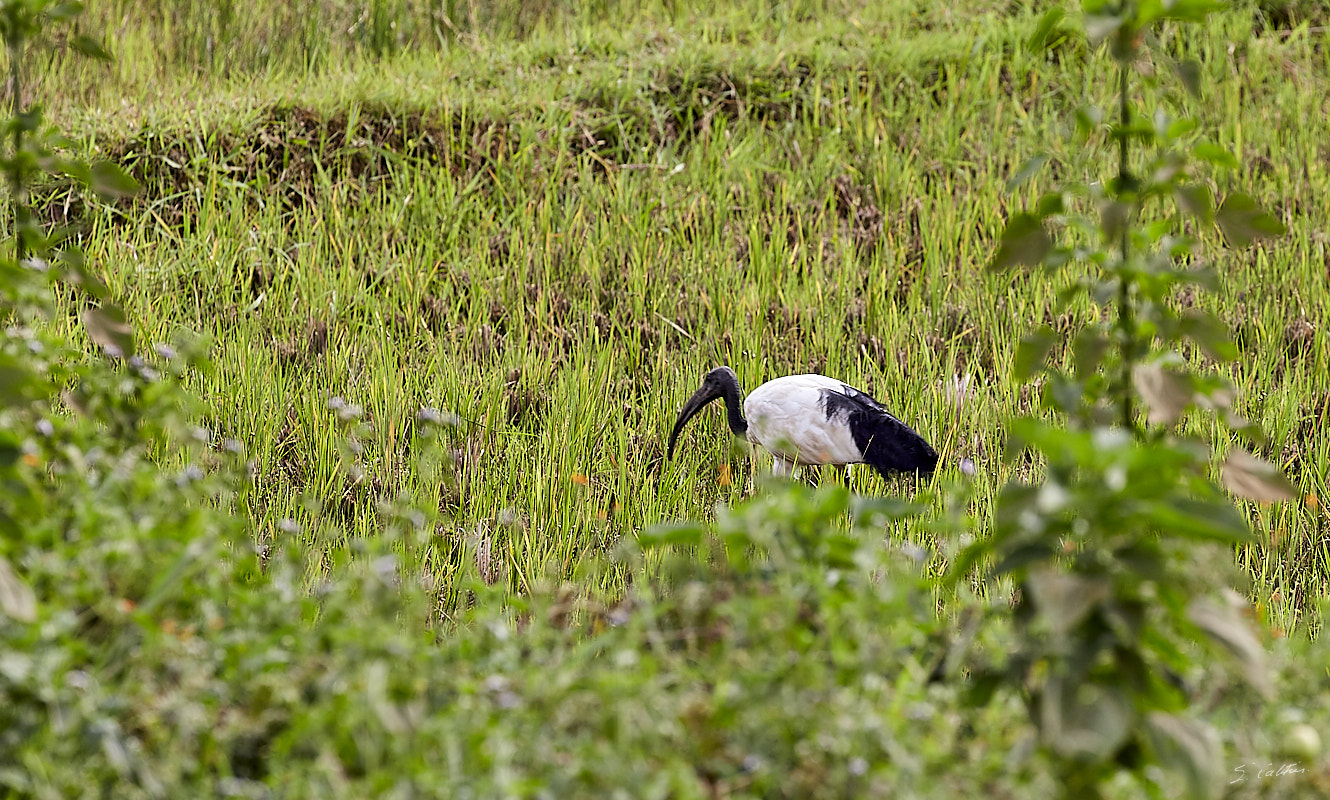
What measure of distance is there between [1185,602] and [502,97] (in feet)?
14.6

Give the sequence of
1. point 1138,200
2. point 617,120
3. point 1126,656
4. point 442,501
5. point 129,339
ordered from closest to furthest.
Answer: point 1126,656 < point 1138,200 < point 129,339 < point 442,501 < point 617,120

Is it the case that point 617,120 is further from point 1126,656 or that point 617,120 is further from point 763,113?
point 1126,656

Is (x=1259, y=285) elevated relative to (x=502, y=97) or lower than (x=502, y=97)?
lower

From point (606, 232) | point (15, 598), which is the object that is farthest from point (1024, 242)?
point (606, 232)

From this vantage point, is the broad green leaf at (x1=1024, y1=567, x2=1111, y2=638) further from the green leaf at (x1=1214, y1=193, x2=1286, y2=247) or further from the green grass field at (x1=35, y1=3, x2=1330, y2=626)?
the green grass field at (x1=35, y1=3, x2=1330, y2=626)

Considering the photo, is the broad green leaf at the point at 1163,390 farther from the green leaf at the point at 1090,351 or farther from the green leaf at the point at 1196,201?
the green leaf at the point at 1196,201

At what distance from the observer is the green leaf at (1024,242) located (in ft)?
5.20

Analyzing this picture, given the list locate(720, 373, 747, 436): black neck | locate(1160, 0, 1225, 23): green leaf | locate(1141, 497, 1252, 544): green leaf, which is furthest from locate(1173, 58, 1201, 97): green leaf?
locate(720, 373, 747, 436): black neck

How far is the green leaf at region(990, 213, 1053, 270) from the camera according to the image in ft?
5.20

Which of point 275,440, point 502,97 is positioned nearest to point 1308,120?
point 502,97

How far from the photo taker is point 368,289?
400cm

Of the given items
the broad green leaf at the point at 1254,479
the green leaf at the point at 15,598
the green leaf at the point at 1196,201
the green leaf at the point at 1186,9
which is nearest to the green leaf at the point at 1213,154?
the green leaf at the point at 1196,201

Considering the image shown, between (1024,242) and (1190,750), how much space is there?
724 mm

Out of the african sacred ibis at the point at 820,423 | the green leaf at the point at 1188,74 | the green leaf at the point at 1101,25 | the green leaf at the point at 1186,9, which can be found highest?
the green leaf at the point at 1186,9
